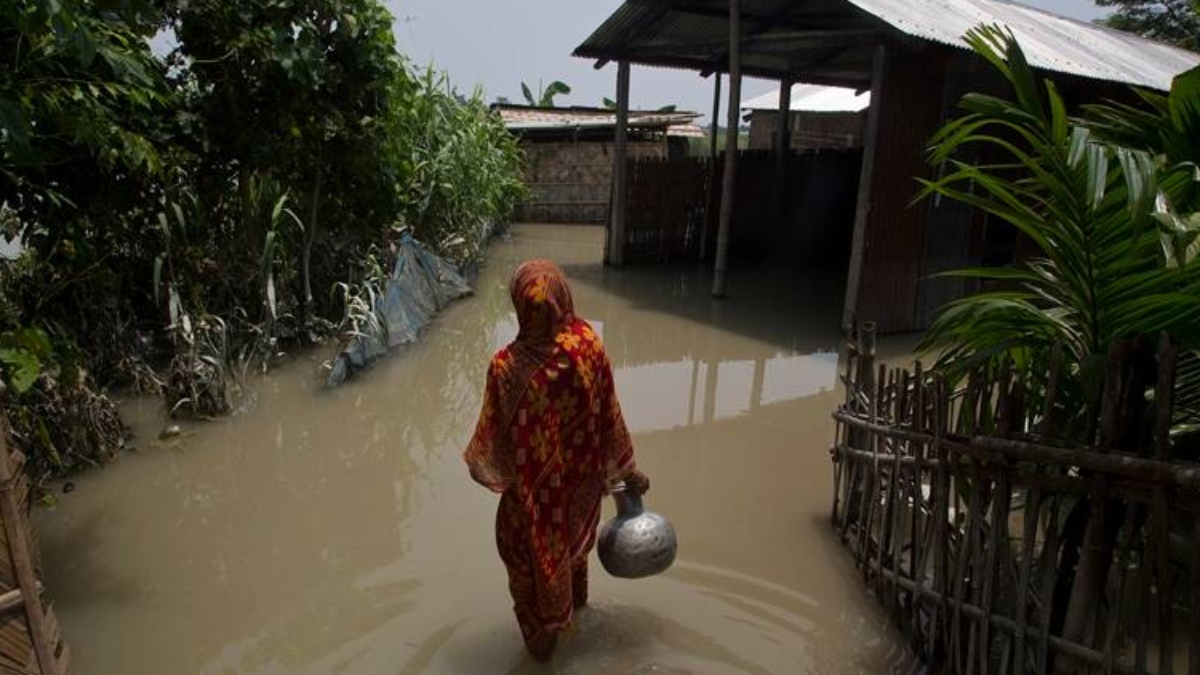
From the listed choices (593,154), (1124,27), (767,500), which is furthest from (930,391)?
(1124,27)

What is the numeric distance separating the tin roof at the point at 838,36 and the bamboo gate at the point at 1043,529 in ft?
15.1

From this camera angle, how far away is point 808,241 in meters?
Answer: 13.3

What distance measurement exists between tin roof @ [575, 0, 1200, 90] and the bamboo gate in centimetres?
459

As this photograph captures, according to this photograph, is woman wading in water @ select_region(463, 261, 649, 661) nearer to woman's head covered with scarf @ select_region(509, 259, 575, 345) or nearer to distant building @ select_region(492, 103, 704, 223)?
woman's head covered with scarf @ select_region(509, 259, 575, 345)

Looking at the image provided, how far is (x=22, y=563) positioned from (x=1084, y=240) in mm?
2928

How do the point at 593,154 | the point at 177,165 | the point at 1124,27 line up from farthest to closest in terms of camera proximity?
the point at 1124,27 → the point at 593,154 → the point at 177,165

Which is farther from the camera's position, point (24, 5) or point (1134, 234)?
point (24, 5)

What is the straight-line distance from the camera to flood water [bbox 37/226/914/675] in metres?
3.15

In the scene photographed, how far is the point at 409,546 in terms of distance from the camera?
391 centimetres

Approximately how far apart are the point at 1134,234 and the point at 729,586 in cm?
218

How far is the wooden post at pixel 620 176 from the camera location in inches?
414

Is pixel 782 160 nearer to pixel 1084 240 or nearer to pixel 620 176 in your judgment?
pixel 620 176

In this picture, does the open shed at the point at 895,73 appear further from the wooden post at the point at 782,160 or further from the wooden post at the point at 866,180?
the wooden post at the point at 782,160

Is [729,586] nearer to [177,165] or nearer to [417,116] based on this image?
[177,165]
